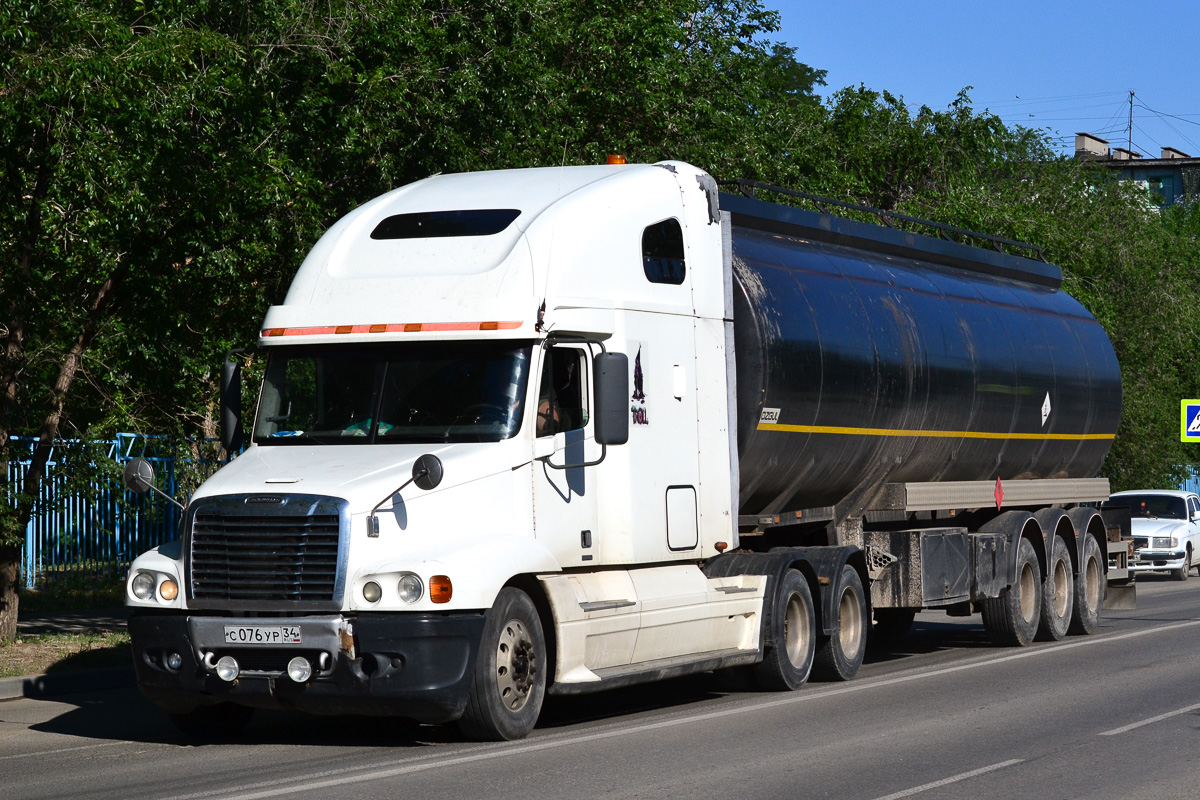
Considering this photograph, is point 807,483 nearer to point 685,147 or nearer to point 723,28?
point 685,147

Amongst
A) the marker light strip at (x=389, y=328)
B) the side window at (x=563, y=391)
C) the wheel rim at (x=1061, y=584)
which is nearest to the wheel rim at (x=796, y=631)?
the side window at (x=563, y=391)

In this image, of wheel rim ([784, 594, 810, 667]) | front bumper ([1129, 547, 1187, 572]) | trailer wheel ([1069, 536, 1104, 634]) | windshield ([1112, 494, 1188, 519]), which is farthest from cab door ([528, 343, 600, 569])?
windshield ([1112, 494, 1188, 519])

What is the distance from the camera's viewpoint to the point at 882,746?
954 centimetres

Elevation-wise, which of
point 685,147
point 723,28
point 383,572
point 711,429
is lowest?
point 383,572

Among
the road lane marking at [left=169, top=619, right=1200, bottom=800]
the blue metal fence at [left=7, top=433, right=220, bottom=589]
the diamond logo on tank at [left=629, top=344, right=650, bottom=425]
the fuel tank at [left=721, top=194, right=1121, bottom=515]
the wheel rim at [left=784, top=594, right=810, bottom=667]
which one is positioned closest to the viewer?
the road lane marking at [left=169, top=619, right=1200, bottom=800]

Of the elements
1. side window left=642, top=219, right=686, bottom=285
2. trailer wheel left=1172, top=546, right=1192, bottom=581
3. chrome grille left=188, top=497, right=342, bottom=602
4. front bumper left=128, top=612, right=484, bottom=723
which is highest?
side window left=642, top=219, right=686, bottom=285

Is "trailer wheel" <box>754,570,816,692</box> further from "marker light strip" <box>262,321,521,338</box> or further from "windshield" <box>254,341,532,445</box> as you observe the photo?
"marker light strip" <box>262,321,521,338</box>

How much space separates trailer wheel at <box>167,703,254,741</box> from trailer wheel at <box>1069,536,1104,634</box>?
36.4 ft

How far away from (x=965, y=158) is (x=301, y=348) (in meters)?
29.3

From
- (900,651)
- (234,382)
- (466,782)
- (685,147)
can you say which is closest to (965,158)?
(685,147)

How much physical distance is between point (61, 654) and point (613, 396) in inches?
274

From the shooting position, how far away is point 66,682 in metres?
13.4

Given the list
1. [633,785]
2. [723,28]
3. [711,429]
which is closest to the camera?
[633,785]

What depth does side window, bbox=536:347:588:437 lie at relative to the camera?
10250 mm
